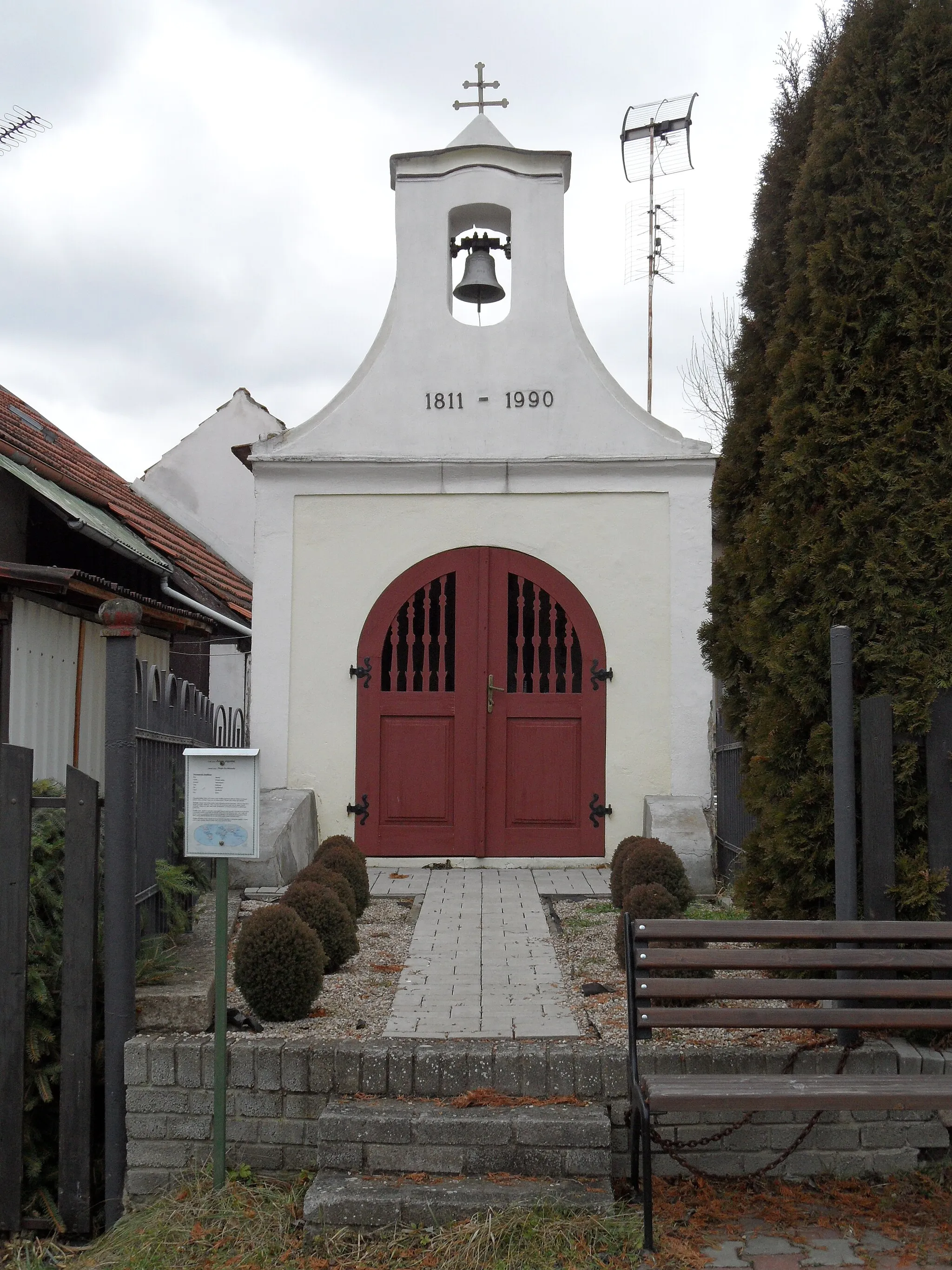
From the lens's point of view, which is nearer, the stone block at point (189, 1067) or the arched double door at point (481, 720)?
the stone block at point (189, 1067)

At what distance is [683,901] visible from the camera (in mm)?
7156

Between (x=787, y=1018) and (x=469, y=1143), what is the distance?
126cm

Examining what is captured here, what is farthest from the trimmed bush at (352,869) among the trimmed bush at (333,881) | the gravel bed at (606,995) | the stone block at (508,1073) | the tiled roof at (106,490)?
the tiled roof at (106,490)

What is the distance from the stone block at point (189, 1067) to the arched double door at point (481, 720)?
5.32m

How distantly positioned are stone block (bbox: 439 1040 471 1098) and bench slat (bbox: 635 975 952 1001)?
75 centimetres

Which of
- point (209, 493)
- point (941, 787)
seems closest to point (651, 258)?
point (209, 493)

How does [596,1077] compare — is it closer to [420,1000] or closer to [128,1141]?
[420,1000]

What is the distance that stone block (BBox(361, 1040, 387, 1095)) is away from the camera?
4.73m

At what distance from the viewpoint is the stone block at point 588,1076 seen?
4.68 m

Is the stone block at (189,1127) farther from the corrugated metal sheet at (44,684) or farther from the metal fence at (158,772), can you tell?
the corrugated metal sheet at (44,684)

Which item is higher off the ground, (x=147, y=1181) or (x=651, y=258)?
(x=651, y=258)

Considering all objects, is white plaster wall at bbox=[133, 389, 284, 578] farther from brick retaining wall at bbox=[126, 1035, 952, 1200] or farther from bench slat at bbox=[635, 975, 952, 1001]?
bench slat at bbox=[635, 975, 952, 1001]

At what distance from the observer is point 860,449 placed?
17.2 ft

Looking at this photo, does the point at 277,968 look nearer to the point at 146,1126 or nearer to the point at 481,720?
the point at 146,1126
